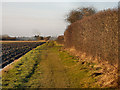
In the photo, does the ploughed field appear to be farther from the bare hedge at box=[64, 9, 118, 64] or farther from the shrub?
the shrub

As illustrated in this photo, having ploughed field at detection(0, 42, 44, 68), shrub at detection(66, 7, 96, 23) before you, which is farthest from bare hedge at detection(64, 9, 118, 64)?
shrub at detection(66, 7, 96, 23)

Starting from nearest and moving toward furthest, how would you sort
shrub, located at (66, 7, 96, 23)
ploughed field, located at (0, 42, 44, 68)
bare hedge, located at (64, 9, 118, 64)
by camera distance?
1. bare hedge, located at (64, 9, 118, 64)
2. ploughed field, located at (0, 42, 44, 68)
3. shrub, located at (66, 7, 96, 23)

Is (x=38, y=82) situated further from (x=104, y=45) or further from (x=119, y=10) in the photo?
(x=119, y=10)

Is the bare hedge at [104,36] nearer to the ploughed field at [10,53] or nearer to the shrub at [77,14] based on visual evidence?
the ploughed field at [10,53]

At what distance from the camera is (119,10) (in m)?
8.73

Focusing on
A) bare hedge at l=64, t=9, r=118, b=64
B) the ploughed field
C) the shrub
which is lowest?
the ploughed field

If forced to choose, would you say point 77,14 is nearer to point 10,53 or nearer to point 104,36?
point 10,53

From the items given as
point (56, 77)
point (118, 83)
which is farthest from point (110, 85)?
point (56, 77)

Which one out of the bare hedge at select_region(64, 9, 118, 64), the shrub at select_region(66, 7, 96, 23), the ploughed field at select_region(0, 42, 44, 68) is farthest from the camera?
the shrub at select_region(66, 7, 96, 23)

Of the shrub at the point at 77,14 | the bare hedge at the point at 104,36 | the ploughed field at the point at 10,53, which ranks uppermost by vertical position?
the shrub at the point at 77,14

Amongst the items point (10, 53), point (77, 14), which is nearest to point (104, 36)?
point (10, 53)

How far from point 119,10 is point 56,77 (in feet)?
15.0

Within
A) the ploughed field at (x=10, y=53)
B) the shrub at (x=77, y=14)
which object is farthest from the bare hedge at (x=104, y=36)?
the shrub at (x=77, y=14)

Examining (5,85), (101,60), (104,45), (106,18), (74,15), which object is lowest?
(5,85)
